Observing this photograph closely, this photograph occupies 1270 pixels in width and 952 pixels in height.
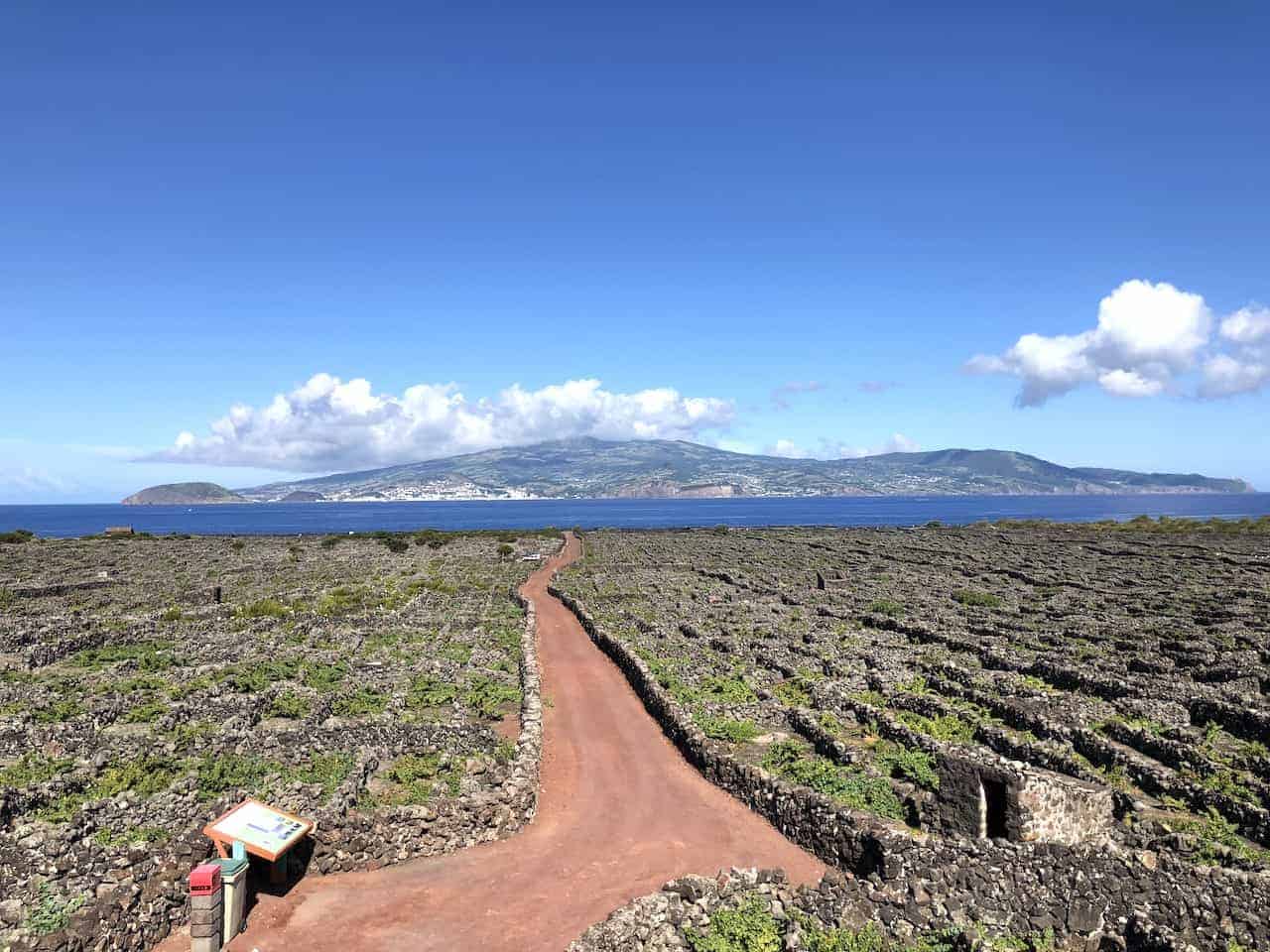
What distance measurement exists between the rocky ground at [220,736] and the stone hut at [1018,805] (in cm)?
958

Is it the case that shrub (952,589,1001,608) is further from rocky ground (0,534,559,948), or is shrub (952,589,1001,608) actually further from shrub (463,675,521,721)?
shrub (463,675,521,721)

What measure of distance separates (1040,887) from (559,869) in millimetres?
8944

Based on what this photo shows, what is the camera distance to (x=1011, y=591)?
2071 inches

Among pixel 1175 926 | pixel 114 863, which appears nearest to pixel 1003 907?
pixel 1175 926

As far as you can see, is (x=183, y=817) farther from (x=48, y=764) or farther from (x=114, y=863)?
(x=48, y=764)

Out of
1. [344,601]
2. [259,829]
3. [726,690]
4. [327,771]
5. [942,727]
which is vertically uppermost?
[259,829]

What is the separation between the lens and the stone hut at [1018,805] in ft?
48.1

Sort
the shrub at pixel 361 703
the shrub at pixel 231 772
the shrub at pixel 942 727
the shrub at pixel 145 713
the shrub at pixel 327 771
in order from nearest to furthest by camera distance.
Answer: the shrub at pixel 231 772
the shrub at pixel 327 771
the shrub at pixel 942 727
the shrub at pixel 145 713
the shrub at pixel 361 703

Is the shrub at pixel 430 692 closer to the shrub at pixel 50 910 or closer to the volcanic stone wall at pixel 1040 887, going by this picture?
the shrub at pixel 50 910

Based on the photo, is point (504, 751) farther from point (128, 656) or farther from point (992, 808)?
point (128, 656)

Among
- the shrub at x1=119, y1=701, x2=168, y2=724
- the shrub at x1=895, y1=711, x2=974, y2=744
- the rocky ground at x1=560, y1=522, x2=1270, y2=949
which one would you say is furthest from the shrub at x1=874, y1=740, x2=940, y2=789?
the shrub at x1=119, y1=701, x2=168, y2=724

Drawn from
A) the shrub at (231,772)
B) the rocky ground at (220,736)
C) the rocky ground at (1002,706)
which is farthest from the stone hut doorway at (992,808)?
the shrub at (231,772)

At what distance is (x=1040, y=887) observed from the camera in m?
12.6

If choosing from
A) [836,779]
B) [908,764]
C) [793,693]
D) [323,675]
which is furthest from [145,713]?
[908,764]
